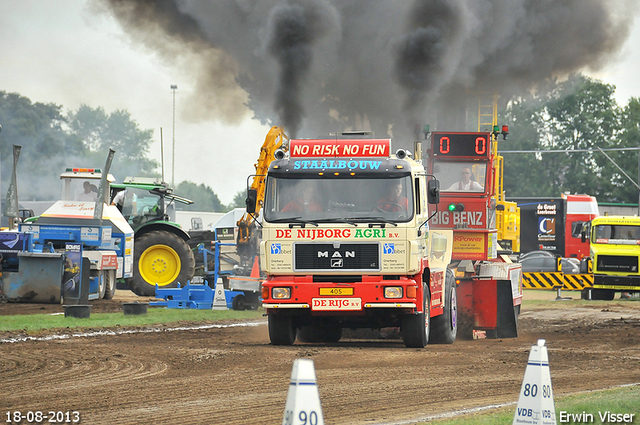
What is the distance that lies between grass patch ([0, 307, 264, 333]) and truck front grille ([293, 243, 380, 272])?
526cm

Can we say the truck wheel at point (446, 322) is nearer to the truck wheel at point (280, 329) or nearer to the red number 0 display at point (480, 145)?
the truck wheel at point (280, 329)

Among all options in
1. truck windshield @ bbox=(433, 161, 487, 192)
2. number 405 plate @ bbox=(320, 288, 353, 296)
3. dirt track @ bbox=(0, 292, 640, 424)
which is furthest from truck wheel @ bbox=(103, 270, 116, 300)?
number 405 plate @ bbox=(320, 288, 353, 296)

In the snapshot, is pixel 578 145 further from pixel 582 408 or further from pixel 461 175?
pixel 582 408

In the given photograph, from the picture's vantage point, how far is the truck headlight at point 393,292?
1276 cm

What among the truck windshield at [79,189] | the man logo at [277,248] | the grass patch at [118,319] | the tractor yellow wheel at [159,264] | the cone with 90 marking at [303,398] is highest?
the truck windshield at [79,189]

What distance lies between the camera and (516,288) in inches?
705

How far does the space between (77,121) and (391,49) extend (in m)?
75.2

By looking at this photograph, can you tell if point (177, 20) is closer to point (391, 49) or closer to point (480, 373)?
point (391, 49)

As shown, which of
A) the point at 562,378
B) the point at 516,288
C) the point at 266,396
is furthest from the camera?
the point at 516,288

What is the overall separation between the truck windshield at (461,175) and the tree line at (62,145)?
33160 mm

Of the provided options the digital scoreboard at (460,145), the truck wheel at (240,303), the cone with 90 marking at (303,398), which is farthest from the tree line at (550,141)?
the cone with 90 marking at (303,398)

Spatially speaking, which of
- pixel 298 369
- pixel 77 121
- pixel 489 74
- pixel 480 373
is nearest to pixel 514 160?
pixel 77 121

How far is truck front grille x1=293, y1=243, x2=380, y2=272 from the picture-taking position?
12773 millimetres

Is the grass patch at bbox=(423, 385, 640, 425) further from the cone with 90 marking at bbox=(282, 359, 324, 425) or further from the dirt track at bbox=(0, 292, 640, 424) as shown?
the cone with 90 marking at bbox=(282, 359, 324, 425)
